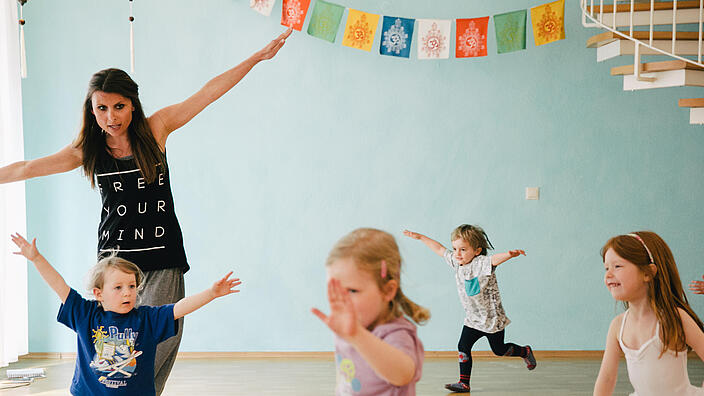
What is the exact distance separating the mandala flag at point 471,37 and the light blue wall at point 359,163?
0.13m

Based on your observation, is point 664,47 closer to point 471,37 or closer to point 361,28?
point 471,37

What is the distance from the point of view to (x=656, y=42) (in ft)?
14.0

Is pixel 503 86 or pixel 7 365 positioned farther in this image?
pixel 503 86

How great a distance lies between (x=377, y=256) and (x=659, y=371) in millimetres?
1134

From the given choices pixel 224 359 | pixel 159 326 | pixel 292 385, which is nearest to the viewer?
pixel 159 326

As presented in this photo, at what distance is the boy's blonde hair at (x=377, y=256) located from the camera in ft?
4.58

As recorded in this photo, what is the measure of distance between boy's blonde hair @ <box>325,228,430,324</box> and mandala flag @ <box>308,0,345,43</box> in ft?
11.7

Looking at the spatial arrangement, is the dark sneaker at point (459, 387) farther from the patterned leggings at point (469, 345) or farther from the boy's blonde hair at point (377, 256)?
the boy's blonde hair at point (377, 256)

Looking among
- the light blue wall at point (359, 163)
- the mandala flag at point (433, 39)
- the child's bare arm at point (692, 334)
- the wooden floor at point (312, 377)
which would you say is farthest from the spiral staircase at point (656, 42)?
the child's bare arm at point (692, 334)

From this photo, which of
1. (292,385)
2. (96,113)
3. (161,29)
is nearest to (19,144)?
(161,29)

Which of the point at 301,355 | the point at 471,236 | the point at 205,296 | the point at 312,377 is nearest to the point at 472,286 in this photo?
the point at 471,236

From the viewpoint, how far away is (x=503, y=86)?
4.94m

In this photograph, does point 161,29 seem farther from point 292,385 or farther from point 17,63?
point 292,385

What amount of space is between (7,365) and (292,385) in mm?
1898
